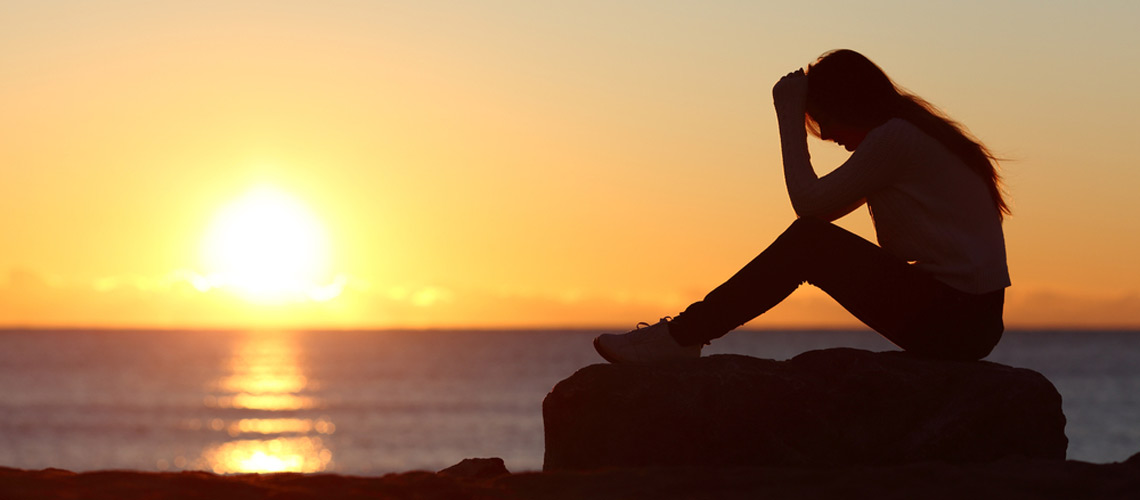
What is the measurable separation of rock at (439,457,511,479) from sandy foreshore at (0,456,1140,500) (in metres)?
0.43

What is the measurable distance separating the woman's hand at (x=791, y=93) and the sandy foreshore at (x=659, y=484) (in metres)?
1.94

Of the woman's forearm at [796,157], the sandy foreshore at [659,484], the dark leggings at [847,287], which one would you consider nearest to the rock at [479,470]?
the sandy foreshore at [659,484]

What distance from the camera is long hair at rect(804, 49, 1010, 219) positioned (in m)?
6.21

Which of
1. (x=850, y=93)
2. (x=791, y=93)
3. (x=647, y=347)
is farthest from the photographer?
(x=647, y=347)

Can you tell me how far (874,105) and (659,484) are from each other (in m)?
2.30

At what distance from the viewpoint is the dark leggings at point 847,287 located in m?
6.19

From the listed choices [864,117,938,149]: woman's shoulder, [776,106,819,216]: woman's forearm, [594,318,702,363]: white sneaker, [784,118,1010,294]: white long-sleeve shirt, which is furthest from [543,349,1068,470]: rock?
[864,117,938,149]: woman's shoulder

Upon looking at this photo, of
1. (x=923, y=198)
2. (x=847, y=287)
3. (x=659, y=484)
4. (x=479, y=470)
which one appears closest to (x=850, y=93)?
(x=923, y=198)

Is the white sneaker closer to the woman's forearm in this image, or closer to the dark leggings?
the dark leggings

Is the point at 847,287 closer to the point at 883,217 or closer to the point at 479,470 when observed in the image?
the point at 883,217

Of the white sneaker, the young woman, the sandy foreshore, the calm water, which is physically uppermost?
the calm water

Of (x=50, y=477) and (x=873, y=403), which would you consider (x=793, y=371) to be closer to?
(x=873, y=403)

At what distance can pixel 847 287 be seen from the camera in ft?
20.7

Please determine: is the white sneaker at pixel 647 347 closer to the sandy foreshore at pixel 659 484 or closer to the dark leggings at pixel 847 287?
the dark leggings at pixel 847 287
